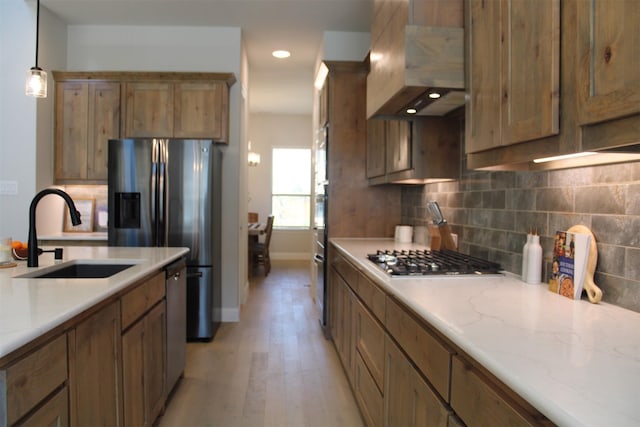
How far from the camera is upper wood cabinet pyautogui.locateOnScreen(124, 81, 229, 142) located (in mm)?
3984

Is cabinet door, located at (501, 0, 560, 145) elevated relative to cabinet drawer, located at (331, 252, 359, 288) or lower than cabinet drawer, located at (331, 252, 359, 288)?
elevated

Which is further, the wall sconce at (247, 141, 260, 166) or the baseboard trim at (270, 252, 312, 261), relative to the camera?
the baseboard trim at (270, 252, 312, 261)

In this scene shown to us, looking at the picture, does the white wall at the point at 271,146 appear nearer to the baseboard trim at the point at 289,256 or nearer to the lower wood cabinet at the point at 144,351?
the baseboard trim at the point at 289,256

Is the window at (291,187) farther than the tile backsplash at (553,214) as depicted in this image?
Yes

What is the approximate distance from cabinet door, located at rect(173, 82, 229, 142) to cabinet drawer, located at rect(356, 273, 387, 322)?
7.62ft

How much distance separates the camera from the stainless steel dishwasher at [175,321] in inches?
98.0

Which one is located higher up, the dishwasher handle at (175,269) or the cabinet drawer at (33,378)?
the dishwasher handle at (175,269)

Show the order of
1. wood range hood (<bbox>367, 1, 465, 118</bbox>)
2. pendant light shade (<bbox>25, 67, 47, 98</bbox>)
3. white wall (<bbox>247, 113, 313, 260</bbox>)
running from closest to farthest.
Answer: wood range hood (<bbox>367, 1, 465, 118</bbox>)
pendant light shade (<bbox>25, 67, 47, 98</bbox>)
white wall (<bbox>247, 113, 313, 260</bbox>)

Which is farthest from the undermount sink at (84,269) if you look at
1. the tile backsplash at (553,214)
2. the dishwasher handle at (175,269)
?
the tile backsplash at (553,214)

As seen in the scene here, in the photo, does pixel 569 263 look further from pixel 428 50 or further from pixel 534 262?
pixel 428 50

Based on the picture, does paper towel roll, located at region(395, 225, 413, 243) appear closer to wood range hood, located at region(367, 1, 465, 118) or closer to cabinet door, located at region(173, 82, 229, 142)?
wood range hood, located at region(367, 1, 465, 118)

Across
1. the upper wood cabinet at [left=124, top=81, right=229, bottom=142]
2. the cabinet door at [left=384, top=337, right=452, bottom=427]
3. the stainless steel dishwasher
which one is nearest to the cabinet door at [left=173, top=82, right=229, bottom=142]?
the upper wood cabinet at [left=124, top=81, right=229, bottom=142]

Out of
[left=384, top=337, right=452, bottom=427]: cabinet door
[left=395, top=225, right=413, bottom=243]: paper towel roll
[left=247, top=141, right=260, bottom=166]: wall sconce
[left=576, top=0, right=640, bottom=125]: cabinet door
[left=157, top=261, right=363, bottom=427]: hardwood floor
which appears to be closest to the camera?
[left=576, top=0, right=640, bottom=125]: cabinet door

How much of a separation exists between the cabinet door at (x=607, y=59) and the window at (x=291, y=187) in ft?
25.2
